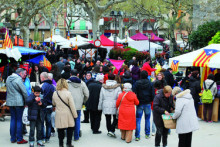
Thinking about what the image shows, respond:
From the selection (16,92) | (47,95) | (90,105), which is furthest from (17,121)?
(90,105)

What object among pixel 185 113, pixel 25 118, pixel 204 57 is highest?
pixel 204 57

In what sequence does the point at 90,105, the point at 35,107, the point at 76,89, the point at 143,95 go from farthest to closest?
the point at 90,105
the point at 143,95
the point at 76,89
the point at 35,107

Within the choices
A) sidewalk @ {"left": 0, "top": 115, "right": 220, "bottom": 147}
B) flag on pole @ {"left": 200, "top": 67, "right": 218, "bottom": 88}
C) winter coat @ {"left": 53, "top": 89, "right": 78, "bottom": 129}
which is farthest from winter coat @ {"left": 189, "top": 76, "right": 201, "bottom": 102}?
winter coat @ {"left": 53, "top": 89, "right": 78, "bottom": 129}

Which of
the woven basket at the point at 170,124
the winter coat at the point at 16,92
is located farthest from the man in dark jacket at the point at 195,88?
the winter coat at the point at 16,92

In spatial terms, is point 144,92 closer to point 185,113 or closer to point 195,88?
point 185,113

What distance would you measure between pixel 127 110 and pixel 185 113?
1917 millimetres

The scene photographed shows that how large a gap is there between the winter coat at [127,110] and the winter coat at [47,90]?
1.56 m

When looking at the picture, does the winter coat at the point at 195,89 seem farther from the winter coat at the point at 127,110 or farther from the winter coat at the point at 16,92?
the winter coat at the point at 16,92

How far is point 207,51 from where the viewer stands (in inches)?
484

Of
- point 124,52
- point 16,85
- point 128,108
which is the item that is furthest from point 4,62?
point 124,52

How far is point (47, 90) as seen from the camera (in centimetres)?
817

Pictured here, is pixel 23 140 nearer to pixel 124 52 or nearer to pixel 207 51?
pixel 207 51

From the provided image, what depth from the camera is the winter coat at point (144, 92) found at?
8805 mm

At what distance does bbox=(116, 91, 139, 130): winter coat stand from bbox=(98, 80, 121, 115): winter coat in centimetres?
37
